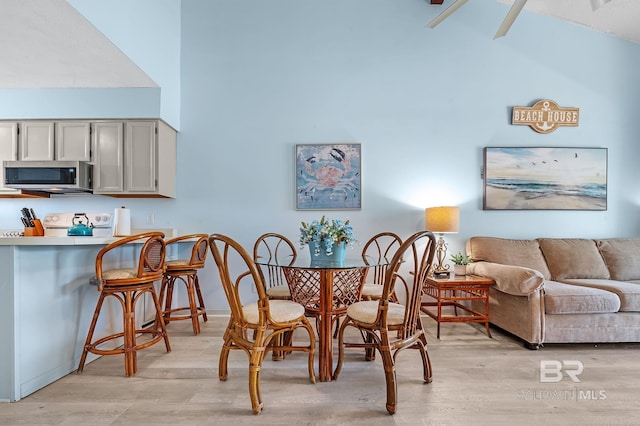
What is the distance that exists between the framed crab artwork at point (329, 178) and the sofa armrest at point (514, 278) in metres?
1.45

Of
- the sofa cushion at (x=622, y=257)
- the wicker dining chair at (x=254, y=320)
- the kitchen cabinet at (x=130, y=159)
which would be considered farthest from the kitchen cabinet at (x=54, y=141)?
the sofa cushion at (x=622, y=257)

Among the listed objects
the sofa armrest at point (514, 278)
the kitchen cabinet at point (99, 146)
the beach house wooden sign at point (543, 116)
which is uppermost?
the beach house wooden sign at point (543, 116)

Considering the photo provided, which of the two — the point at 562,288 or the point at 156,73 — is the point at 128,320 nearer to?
the point at 156,73

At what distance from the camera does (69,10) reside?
2066 mm

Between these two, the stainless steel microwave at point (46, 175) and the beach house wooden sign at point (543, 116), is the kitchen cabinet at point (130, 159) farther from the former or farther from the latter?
the beach house wooden sign at point (543, 116)

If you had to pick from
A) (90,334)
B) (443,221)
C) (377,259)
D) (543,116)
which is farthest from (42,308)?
(543,116)

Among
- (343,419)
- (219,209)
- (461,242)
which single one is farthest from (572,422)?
(219,209)

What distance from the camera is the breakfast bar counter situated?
70.9 inches

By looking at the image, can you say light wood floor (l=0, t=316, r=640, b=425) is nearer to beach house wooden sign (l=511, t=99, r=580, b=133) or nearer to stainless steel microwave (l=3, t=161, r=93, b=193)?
stainless steel microwave (l=3, t=161, r=93, b=193)

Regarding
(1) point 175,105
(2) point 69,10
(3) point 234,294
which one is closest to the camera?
(3) point 234,294

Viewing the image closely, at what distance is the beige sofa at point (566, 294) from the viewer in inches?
99.7

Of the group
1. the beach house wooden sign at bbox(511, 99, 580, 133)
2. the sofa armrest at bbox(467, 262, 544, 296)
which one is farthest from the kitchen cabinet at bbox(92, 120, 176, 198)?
the beach house wooden sign at bbox(511, 99, 580, 133)

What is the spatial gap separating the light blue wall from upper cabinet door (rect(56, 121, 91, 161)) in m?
0.90

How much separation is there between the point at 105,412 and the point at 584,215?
4583mm
